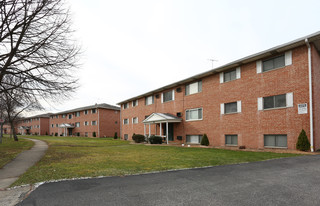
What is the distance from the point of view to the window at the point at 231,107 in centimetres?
1672

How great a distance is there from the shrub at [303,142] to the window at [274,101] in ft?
7.49

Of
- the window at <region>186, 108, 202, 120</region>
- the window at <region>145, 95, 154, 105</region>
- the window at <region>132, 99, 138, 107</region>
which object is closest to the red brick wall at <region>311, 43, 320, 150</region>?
the window at <region>186, 108, 202, 120</region>

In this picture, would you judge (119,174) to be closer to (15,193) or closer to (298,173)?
(15,193)

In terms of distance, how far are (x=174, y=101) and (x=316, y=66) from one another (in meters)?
13.8

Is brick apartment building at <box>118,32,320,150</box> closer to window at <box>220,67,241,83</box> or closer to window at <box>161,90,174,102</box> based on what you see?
window at <box>220,67,241,83</box>

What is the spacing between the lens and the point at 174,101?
78.8 ft

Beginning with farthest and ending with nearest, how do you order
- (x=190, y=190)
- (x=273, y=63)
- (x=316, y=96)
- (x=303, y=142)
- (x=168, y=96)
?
(x=168, y=96) < (x=273, y=63) < (x=316, y=96) < (x=303, y=142) < (x=190, y=190)

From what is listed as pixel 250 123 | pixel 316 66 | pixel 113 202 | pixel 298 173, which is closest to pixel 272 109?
pixel 250 123

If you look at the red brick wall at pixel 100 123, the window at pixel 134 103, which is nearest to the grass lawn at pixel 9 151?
the window at pixel 134 103

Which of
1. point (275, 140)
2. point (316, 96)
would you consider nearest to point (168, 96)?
point (275, 140)

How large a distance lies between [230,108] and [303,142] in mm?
6098

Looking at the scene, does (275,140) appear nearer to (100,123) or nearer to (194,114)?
(194,114)

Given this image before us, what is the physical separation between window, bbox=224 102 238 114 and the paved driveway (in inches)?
428

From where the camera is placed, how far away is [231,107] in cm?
1741
